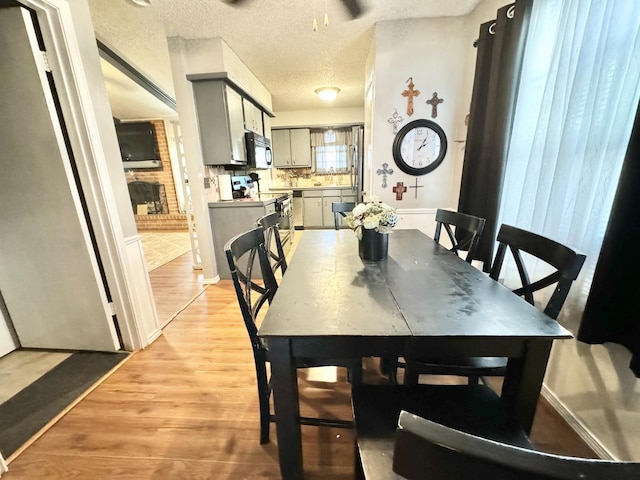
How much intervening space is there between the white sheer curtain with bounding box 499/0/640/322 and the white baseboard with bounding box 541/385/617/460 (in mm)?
537

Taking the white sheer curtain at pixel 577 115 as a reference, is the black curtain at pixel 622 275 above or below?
below

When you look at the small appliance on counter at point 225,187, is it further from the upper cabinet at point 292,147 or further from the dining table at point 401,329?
the dining table at point 401,329

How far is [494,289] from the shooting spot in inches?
40.8

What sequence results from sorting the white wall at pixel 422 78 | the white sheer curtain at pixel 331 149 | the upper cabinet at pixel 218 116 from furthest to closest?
the white sheer curtain at pixel 331 149, the upper cabinet at pixel 218 116, the white wall at pixel 422 78

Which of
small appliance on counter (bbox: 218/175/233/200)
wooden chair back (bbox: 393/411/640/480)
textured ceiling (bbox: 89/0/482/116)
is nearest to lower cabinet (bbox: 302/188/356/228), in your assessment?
small appliance on counter (bbox: 218/175/233/200)

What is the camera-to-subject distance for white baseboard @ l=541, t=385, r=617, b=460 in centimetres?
112

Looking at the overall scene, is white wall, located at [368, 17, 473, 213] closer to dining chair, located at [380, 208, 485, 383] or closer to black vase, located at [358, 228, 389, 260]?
dining chair, located at [380, 208, 485, 383]

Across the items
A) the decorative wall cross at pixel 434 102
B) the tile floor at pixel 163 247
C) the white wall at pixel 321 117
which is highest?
the white wall at pixel 321 117

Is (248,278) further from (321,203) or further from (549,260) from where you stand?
Answer: (321,203)

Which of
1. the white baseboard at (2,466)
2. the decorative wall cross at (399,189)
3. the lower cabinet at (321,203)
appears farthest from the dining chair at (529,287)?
the lower cabinet at (321,203)

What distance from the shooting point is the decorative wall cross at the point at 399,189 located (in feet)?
8.91

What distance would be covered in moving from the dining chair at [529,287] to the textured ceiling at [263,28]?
2249mm

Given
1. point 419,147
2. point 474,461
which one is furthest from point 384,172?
point 474,461

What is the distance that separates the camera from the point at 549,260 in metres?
1.03
